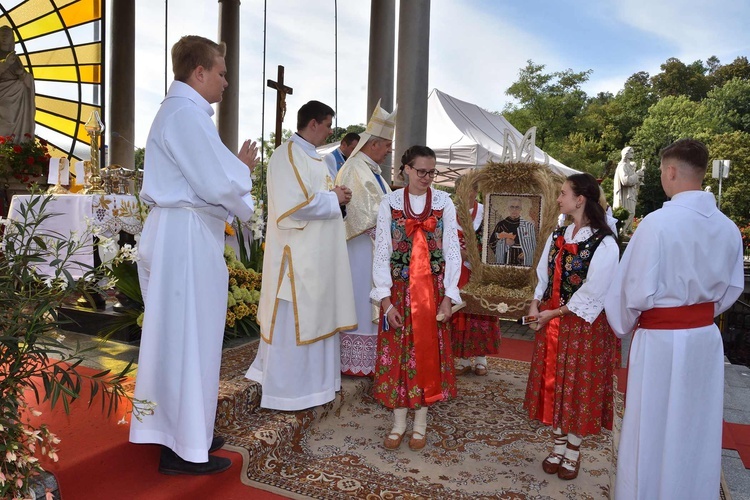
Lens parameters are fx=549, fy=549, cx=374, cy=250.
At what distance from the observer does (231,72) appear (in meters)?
11.9

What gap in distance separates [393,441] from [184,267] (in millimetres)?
1762

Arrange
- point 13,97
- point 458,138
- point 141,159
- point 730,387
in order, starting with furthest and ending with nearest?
point 141,159 < point 458,138 < point 13,97 < point 730,387

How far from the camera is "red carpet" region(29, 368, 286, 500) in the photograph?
242 centimetres

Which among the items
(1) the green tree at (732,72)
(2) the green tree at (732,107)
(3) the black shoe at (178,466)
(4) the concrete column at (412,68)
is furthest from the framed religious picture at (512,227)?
(1) the green tree at (732,72)

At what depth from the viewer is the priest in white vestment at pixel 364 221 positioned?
409cm

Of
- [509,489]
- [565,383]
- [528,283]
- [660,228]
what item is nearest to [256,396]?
[509,489]

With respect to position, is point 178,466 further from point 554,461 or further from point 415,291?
point 554,461

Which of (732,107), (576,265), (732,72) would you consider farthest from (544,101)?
(576,265)

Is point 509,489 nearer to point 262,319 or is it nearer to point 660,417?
point 660,417

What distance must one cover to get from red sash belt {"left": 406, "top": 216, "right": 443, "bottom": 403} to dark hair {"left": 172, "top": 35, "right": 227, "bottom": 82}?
1.46 metres

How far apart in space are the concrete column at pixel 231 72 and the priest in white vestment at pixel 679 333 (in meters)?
10.6

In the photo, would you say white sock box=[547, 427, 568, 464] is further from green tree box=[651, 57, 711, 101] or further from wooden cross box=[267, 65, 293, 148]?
green tree box=[651, 57, 711, 101]

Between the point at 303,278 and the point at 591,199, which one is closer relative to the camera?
the point at 591,199

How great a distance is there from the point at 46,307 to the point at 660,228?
2395 millimetres
